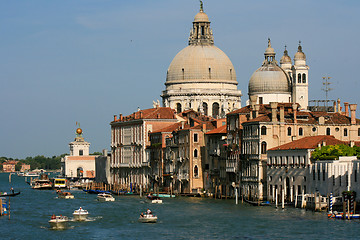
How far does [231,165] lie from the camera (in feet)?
304

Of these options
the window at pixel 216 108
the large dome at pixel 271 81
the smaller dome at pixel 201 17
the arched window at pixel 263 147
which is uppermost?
the smaller dome at pixel 201 17

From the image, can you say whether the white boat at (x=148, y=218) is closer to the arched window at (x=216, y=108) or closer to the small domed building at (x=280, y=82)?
the small domed building at (x=280, y=82)

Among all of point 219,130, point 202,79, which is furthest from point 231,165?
point 202,79

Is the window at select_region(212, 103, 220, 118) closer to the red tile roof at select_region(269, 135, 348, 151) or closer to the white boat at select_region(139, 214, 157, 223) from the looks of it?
the red tile roof at select_region(269, 135, 348, 151)

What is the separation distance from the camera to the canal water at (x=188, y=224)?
208ft

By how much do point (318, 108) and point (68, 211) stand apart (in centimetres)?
3717

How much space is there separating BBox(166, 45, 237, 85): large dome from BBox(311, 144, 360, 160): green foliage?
6440 centimetres

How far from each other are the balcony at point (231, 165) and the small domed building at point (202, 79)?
46.1m

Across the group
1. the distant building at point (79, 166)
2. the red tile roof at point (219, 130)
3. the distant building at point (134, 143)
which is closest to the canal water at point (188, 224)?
the red tile roof at point (219, 130)

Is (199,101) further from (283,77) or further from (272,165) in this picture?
(272,165)

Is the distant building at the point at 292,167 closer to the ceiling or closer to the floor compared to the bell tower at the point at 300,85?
closer to the floor

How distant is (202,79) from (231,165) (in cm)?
4951

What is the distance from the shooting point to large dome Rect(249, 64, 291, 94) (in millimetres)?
126938

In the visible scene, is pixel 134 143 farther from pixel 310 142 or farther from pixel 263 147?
pixel 310 142
